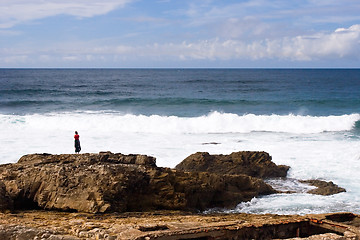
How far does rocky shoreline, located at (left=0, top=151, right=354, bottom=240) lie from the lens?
29.0 feet

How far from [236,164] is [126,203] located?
24.1 feet

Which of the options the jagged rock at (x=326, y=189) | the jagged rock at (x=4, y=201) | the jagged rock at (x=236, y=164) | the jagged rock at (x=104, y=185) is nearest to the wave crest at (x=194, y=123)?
the jagged rock at (x=236, y=164)

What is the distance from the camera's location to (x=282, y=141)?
2675 cm

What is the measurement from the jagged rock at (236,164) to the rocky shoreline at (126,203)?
220 cm

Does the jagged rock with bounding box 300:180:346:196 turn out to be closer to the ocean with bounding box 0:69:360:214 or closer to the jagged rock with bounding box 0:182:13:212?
the ocean with bounding box 0:69:360:214

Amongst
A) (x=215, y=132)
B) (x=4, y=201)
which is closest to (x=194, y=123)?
(x=215, y=132)

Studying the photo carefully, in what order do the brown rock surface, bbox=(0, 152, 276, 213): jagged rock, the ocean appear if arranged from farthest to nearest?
the ocean
bbox=(0, 152, 276, 213): jagged rock
the brown rock surface

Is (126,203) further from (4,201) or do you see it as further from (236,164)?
(236,164)

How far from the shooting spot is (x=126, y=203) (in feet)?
38.8

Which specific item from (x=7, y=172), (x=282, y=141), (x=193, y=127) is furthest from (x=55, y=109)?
(x=7, y=172)

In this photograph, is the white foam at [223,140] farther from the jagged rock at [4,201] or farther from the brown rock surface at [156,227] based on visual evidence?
the jagged rock at [4,201]

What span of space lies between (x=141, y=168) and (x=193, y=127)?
68.7ft

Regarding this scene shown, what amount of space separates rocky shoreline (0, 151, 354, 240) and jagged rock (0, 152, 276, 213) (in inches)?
1.0

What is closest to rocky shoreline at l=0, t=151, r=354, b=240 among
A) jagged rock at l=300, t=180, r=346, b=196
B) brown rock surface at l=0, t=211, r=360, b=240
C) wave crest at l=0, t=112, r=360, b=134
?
brown rock surface at l=0, t=211, r=360, b=240
